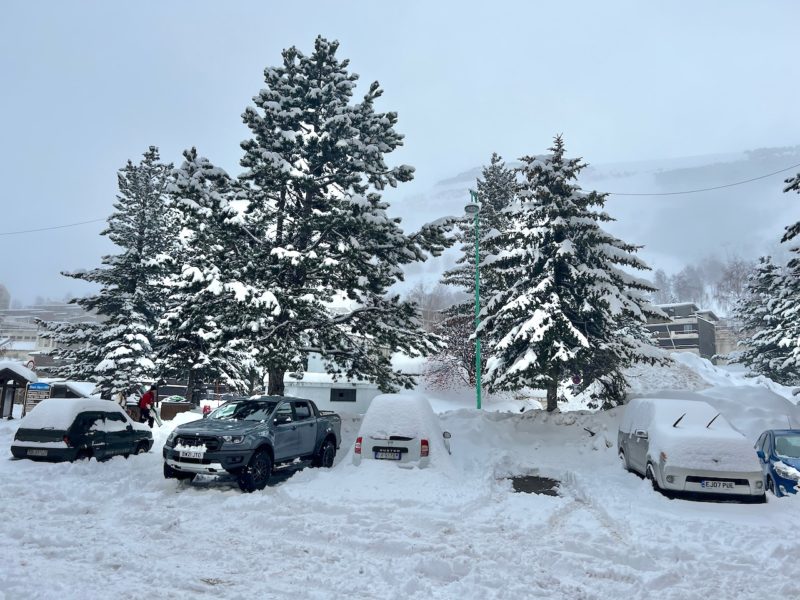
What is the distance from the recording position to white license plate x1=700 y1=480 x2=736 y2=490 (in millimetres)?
8391

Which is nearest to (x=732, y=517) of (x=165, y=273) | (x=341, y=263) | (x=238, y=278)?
(x=341, y=263)

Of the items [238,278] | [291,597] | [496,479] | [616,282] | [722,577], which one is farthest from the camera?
[616,282]

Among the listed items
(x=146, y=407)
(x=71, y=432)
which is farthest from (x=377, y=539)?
(x=146, y=407)

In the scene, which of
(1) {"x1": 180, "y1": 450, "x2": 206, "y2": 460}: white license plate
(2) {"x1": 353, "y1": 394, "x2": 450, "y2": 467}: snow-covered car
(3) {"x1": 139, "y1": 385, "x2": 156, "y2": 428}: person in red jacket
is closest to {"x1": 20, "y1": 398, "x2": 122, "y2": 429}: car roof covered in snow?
(1) {"x1": 180, "y1": 450, "x2": 206, "y2": 460}: white license plate

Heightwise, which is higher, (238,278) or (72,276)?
(72,276)

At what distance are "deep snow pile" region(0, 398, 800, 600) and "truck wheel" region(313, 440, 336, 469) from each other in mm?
1809

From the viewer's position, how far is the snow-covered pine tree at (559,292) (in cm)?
1612

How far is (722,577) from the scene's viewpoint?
220 inches

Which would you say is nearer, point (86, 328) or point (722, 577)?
point (722, 577)

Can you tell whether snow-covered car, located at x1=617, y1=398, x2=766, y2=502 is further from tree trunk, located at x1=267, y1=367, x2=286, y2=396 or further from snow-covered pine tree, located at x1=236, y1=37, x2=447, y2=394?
tree trunk, located at x1=267, y1=367, x2=286, y2=396

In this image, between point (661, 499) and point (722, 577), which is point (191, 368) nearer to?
point (661, 499)

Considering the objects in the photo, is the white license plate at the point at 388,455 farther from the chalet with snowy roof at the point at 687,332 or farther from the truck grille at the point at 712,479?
the chalet with snowy roof at the point at 687,332

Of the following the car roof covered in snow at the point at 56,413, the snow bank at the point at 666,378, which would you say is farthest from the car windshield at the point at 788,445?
the snow bank at the point at 666,378

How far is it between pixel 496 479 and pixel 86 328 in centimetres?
2689
